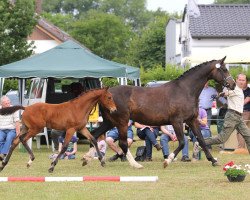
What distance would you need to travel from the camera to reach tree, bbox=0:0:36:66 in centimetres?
3609

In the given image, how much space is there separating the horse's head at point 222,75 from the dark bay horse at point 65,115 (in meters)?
2.16

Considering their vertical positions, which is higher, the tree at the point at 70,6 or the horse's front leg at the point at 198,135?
the horse's front leg at the point at 198,135

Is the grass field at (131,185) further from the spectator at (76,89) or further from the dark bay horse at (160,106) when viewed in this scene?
the spectator at (76,89)

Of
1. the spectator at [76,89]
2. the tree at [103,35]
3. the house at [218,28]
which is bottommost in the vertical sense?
the tree at [103,35]

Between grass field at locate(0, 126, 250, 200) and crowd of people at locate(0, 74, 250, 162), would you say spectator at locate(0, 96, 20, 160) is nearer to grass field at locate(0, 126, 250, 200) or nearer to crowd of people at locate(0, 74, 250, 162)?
crowd of people at locate(0, 74, 250, 162)

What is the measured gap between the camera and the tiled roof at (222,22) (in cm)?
4897

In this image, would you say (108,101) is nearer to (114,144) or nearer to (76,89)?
(114,144)

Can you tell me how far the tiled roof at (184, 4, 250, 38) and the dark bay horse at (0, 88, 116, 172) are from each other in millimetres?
34124

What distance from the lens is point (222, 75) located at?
1572 cm

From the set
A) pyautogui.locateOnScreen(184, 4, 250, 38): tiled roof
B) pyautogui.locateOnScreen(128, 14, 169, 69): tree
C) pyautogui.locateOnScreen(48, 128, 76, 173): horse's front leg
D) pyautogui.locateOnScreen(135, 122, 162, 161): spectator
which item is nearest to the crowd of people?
pyautogui.locateOnScreen(135, 122, 162, 161): spectator

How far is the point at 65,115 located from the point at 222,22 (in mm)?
35781

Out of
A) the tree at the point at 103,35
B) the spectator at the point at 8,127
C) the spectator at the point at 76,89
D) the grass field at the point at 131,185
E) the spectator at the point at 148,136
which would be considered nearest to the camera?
the grass field at the point at 131,185

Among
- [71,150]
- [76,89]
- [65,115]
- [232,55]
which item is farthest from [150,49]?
[65,115]

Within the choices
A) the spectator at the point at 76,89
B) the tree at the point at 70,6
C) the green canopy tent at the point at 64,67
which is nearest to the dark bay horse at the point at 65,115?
the green canopy tent at the point at 64,67
